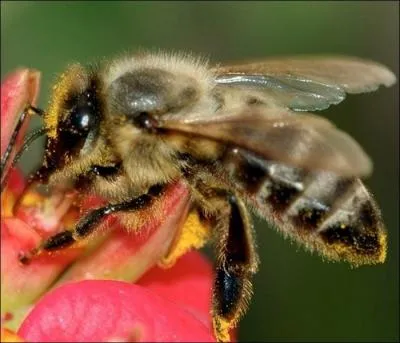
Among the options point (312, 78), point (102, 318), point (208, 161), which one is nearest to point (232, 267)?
point (208, 161)

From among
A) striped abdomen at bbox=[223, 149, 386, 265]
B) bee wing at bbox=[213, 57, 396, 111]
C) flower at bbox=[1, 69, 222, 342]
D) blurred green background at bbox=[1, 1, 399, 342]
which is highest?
bee wing at bbox=[213, 57, 396, 111]

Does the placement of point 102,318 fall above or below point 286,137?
below

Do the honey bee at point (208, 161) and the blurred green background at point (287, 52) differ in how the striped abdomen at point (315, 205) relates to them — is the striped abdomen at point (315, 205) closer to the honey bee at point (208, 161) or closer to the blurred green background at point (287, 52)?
the honey bee at point (208, 161)

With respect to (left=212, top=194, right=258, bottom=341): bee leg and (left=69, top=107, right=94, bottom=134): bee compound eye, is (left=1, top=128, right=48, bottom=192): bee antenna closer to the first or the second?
(left=69, top=107, right=94, bottom=134): bee compound eye

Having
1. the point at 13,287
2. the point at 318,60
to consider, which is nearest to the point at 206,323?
the point at 13,287

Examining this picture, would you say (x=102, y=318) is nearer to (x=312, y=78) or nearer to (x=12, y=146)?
(x=12, y=146)

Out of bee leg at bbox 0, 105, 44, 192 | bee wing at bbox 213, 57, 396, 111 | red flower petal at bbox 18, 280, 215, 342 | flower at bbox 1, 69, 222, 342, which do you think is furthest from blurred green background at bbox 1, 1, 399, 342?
red flower petal at bbox 18, 280, 215, 342

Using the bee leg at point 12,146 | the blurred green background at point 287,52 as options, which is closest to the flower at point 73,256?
the bee leg at point 12,146
